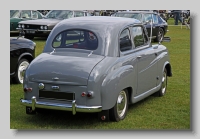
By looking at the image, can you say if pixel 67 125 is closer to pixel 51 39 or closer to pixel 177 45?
pixel 51 39

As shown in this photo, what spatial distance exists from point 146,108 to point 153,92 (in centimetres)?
58

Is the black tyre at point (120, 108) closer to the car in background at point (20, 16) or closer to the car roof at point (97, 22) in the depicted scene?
the car roof at point (97, 22)

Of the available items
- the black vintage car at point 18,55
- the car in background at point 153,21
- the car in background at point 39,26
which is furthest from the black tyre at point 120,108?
the car in background at point 39,26

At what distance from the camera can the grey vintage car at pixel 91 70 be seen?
20.9ft

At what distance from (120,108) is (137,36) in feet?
5.45

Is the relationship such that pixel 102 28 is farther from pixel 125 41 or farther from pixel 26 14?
pixel 26 14

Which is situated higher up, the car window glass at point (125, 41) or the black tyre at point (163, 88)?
the car window glass at point (125, 41)

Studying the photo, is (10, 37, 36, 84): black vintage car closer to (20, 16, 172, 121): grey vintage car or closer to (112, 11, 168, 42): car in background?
(20, 16, 172, 121): grey vintage car

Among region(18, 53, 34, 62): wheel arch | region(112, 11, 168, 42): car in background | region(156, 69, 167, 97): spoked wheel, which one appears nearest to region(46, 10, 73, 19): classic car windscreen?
region(112, 11, 168, 42): car in background

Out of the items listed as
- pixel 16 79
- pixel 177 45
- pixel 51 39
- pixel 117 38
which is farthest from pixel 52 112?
pixel 177 45

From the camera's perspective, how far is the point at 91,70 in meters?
6.41

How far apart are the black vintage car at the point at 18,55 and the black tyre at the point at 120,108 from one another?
342cm

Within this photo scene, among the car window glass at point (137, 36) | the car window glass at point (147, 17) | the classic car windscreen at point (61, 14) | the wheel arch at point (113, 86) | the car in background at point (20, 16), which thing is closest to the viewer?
the wheel arch at point (113, 86)

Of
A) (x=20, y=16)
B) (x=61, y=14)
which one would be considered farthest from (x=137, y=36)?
(x=20, y=16)
